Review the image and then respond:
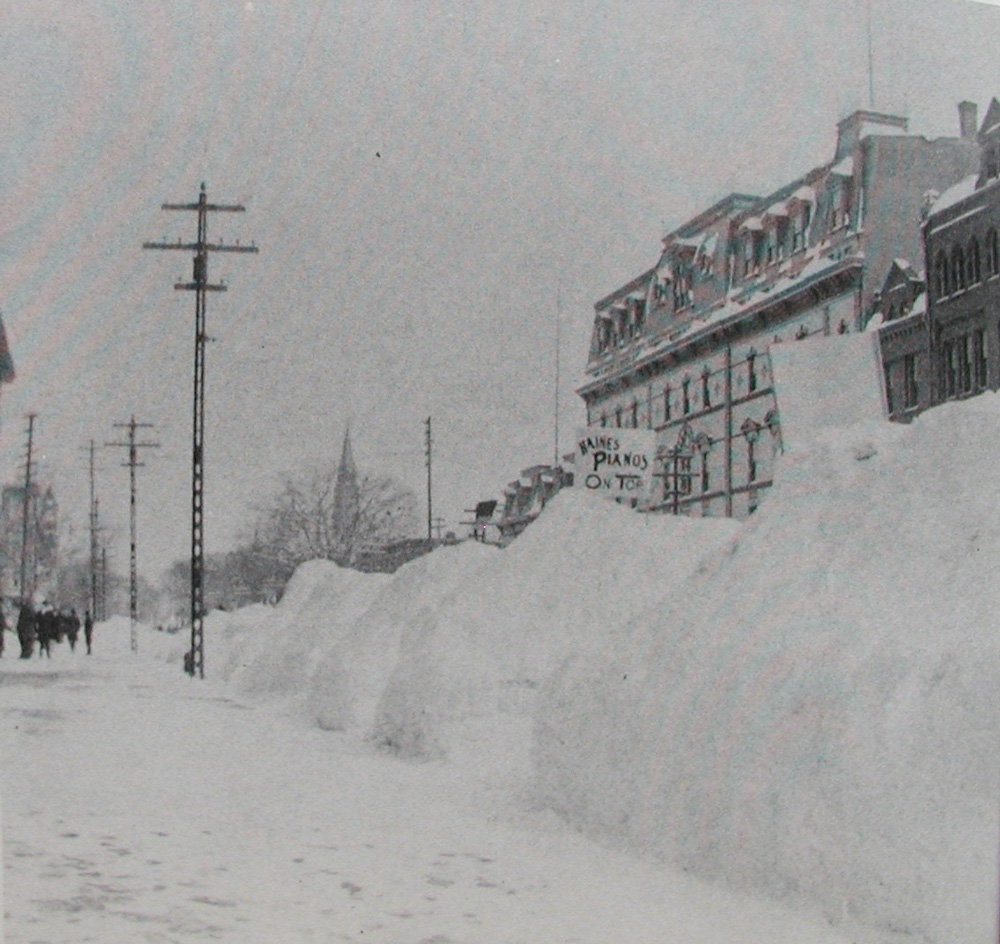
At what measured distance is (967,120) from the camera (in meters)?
7.36

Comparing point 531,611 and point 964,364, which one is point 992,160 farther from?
point 531,611

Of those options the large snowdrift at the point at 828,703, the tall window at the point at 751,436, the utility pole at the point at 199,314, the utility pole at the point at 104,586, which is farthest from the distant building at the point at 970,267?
the utility pole at the point at 104,586

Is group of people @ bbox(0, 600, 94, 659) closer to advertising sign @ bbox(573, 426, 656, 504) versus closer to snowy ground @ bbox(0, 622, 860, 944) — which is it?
snowy ground @ bbox(0, 622, 860, 944)

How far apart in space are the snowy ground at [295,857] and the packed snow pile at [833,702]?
0.23 meters

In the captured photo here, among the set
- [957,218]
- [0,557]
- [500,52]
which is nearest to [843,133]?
[957,218]

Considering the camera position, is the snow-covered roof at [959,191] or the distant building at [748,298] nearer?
the distant building at [748,298]

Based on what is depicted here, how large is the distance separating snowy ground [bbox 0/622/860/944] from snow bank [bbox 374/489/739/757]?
0.44 m

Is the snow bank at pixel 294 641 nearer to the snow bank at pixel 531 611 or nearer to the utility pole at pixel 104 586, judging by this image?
the snow bank at pixel 531 611

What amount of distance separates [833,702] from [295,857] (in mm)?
2054

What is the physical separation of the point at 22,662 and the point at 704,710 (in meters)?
13.7

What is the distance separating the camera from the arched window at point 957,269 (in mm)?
7633

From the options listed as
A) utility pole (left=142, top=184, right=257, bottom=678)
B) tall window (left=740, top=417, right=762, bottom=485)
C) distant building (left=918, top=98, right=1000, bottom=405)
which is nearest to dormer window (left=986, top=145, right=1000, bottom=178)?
distant building (left=918, top=98, right=1000, bottom=405)

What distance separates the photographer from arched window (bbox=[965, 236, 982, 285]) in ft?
22.9

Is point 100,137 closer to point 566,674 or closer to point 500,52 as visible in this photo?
point 500,52
